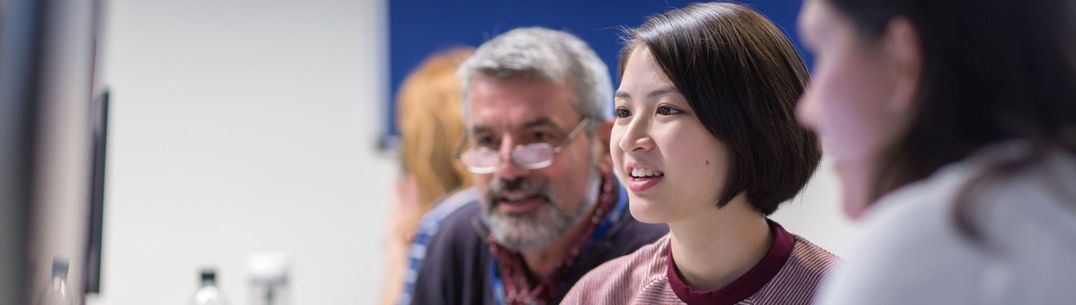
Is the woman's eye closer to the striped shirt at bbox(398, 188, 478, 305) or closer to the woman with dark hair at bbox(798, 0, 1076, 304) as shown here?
the woman with dark hair at bbox(798, 0, 1076, 304)

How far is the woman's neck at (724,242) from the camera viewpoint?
131cm

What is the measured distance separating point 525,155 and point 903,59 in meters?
1.18

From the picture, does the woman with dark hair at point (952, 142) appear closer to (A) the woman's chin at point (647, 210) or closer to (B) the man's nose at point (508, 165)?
(A) the woman's chin at point (647, 210)

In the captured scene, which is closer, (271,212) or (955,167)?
(955,167)

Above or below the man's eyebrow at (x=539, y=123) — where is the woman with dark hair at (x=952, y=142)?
above

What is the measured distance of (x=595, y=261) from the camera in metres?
1.77

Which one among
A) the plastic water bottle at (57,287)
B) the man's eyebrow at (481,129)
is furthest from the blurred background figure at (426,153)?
the plastic water bottle at (57,287)

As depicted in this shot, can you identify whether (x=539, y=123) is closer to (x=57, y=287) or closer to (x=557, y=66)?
(x=557, y=66)

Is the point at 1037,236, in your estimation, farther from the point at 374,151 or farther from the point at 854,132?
the point at 374,151

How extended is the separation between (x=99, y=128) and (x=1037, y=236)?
3.20ft

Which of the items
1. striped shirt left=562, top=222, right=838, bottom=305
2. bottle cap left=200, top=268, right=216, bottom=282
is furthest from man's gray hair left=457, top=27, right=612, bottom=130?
bottle cap left=200, top=268, right=216, bottom=282

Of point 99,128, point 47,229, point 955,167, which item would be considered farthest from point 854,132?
point 99,128

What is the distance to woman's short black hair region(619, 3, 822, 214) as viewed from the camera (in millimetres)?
1259

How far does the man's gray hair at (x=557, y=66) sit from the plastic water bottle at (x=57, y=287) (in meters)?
1.05
